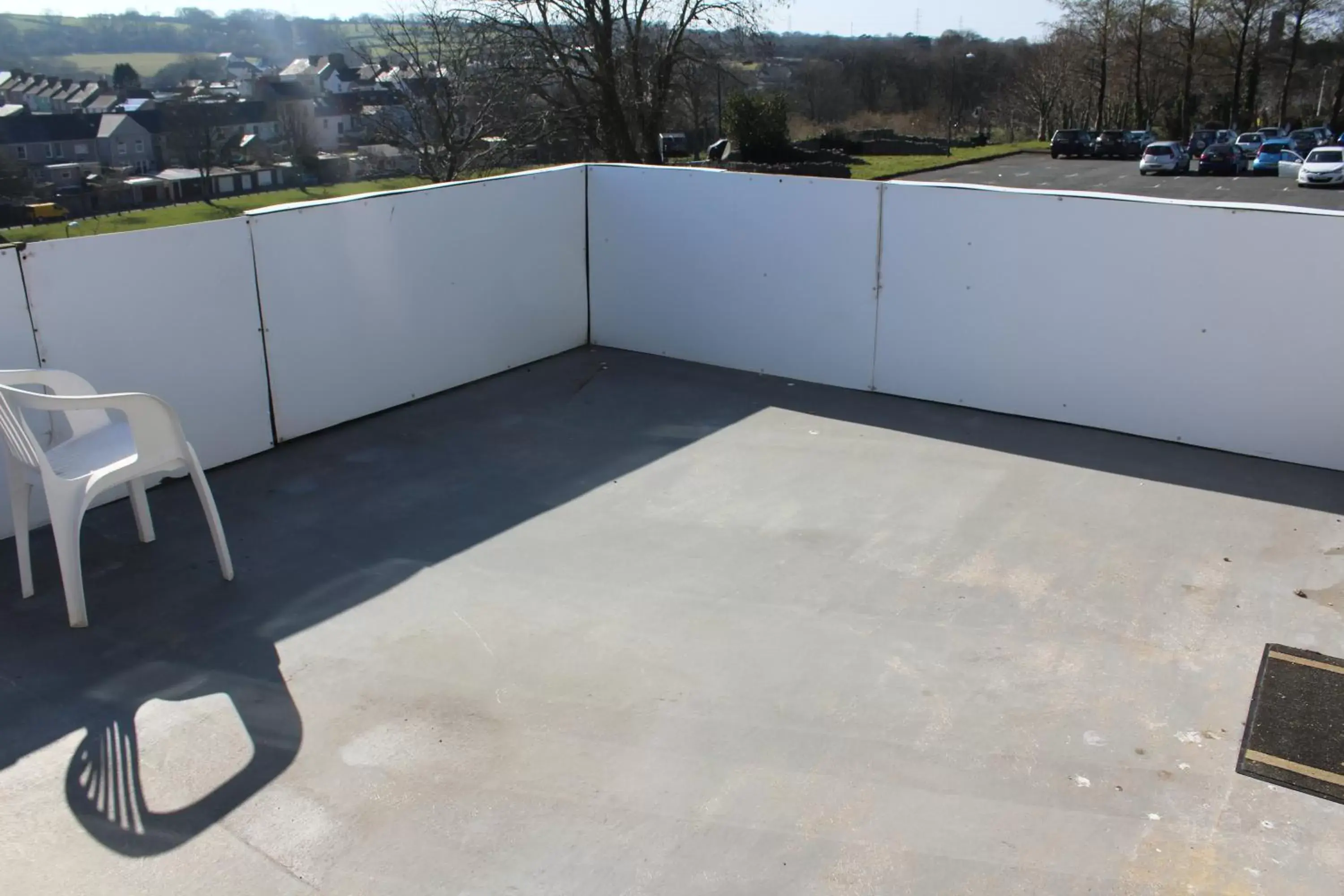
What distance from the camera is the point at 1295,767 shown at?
3.34 m

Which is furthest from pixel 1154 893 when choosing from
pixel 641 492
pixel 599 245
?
pixel 599 245

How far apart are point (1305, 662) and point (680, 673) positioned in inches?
92.1

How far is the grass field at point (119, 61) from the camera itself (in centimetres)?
976

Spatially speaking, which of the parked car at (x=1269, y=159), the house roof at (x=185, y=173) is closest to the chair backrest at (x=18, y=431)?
the house roof at (x=185, y=173)

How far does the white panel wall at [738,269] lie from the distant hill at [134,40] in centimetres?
521

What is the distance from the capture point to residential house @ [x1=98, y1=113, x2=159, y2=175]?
736 centimetres

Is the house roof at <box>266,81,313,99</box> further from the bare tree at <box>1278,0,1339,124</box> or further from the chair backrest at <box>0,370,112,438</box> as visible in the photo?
the bare tree at <box>1278,0,1339,124</box>

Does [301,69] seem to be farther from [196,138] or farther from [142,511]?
[142,511]

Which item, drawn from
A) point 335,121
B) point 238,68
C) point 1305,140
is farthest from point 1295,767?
point 1305,140

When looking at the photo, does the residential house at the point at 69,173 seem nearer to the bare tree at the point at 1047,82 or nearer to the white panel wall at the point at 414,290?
the white panel wall at the point at 414,290

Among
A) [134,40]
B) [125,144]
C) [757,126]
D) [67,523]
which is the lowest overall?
[67,523]

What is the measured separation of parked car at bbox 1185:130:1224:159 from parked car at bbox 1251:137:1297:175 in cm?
189

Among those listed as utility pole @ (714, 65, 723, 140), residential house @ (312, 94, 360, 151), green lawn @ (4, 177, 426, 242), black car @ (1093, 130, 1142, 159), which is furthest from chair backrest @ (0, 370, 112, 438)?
black car @ (1093, 130, 1142, 159)

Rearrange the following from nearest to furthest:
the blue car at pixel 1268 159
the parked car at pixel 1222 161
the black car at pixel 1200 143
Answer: the blue car at pixel 1268 159, the parked car at pixel 1222 161, the black car at pixel 1200 143
